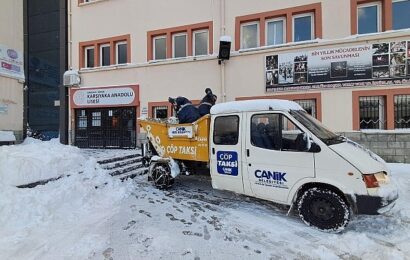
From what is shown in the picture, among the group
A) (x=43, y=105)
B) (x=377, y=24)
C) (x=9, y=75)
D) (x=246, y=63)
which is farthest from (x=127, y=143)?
(x=43, y=105)

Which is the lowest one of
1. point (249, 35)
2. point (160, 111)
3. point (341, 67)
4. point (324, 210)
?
point (324, 210)

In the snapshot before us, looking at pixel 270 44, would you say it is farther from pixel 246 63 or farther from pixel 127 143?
pixel 127 143

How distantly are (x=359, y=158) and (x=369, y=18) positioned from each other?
8162 mm

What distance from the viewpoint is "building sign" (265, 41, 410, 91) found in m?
10.6

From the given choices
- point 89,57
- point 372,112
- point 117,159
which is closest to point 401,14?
point 372,112

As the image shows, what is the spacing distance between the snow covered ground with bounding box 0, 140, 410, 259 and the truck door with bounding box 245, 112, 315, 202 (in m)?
0.56

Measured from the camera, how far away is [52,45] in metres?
26.5

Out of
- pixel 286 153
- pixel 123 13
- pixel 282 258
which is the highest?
pixel 123 13

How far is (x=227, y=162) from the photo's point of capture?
663 cm

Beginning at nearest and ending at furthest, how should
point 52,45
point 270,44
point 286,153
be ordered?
point 286,153 < point 270,44 < point 52,45

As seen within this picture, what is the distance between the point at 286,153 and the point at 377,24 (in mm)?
8140

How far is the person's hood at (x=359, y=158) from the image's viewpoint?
5.07 meters

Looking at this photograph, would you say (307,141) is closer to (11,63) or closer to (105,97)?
(105,97)

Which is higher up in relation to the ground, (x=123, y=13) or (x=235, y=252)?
(x=123, y=13)
